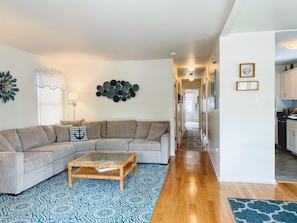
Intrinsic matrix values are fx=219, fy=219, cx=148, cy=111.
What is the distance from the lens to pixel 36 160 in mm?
3338

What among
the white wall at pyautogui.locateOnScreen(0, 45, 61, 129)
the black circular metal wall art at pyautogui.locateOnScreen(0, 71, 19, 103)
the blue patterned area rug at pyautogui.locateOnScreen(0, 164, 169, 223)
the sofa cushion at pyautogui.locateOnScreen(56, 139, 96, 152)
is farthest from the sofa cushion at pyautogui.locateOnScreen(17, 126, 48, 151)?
the blue patterned area rug at pyautogui.locateOnScreen(0, 164, 169, 223)

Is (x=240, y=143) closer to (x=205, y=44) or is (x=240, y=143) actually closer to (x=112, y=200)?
(x=205, y=44)

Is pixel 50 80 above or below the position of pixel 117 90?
above

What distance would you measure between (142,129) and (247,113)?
2.42m

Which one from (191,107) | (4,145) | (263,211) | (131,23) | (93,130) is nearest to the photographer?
(263,211)

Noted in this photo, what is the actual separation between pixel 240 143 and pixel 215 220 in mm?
1511

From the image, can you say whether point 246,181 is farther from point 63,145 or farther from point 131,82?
point 131,82

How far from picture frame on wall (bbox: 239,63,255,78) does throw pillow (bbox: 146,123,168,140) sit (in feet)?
6.70

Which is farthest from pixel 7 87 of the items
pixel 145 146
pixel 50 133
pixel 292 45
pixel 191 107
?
pixel 191 107

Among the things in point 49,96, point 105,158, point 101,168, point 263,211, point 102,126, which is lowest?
point 263,211

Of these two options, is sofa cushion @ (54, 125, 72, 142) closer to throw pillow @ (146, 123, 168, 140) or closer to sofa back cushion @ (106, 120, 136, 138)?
sofa back cushion @ (106, 120, 136, 138)

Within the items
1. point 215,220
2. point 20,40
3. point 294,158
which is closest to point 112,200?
point 215,220

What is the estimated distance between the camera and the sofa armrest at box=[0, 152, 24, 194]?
2.96 metres

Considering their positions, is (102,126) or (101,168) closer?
(101,168)
